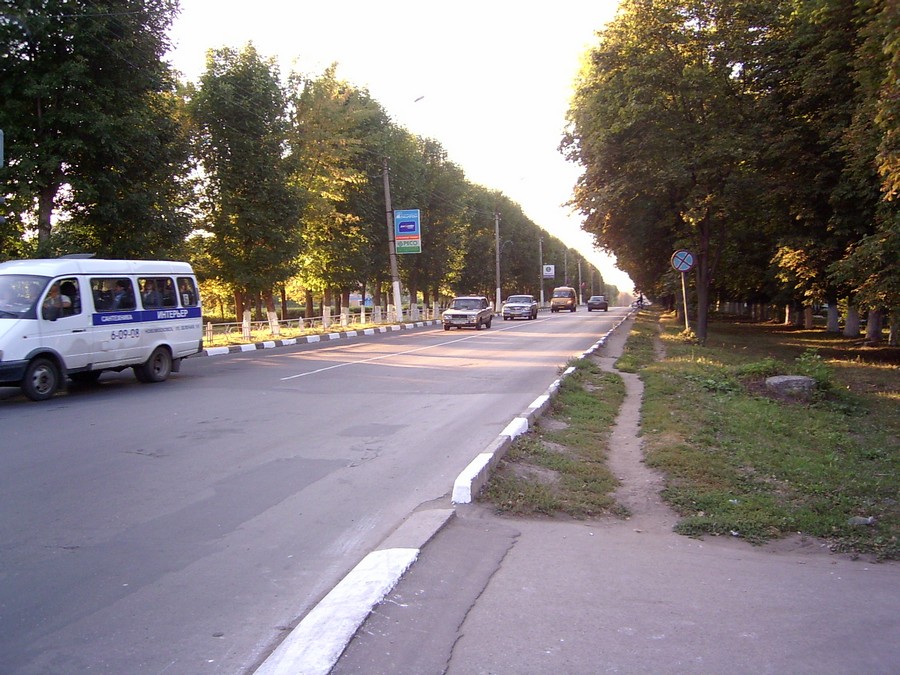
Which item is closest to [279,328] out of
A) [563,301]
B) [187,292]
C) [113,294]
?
[187,292]

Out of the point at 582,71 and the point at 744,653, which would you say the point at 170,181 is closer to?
the point at 582,71

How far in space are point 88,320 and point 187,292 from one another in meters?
2.83

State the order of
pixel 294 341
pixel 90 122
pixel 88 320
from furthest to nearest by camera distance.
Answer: pixel 294 341, pixel 90 122, pixel 88 320

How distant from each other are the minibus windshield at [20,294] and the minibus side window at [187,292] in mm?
3216

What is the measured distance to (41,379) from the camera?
11.5 meters

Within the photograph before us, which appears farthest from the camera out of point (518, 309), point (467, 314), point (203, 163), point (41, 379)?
point (518, 309)

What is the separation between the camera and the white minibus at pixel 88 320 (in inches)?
440

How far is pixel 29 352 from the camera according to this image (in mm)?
11094

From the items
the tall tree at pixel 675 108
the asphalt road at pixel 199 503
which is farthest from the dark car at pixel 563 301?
the asphalt road at pixel 199 503

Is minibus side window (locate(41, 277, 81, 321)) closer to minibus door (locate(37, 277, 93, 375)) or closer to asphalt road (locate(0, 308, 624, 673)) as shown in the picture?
minibus door (locate(37, 277, 93, 375))

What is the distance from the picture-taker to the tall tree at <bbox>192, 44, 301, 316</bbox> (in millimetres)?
26828

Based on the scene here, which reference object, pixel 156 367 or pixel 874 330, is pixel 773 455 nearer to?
pixel 156 367

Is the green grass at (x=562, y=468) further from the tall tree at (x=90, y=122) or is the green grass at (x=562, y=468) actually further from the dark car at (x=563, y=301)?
the dark car at (x=563, y=301)

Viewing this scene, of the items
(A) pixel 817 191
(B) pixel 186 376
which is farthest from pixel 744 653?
(A) pixel 817 191
